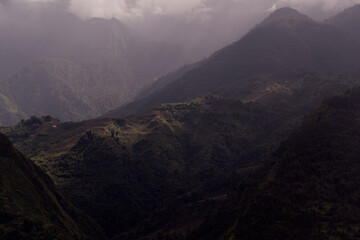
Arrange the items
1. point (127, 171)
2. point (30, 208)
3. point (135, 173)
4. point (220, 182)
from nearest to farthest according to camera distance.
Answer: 1. point (30, 208)
2. point (220, 182)
3. point (127, 171)
4. point (135, 173)

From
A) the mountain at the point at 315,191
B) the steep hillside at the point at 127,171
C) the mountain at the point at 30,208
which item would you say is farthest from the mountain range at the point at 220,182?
the mountain at the point at 30,208

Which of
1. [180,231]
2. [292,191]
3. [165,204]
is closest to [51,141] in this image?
[165,204]

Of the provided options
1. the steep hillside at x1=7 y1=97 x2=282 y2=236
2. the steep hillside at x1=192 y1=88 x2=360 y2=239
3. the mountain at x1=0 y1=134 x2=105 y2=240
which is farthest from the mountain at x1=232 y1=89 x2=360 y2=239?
the steep hillside at x1=7 y1=97 x2=282 y2=236

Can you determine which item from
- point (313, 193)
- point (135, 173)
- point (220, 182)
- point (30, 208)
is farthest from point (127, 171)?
point (313, 193)

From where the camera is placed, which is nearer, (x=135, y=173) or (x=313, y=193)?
(x=313, y=193)

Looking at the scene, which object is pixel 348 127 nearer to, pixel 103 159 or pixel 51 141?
pixel 103 159

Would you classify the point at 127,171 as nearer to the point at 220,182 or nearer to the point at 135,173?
the point at 135,173

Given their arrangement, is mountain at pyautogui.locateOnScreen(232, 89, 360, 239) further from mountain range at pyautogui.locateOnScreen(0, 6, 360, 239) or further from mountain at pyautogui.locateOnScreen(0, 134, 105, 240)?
mountain at pyautogui.locateOnScreen(0, 134, 105, 240)
